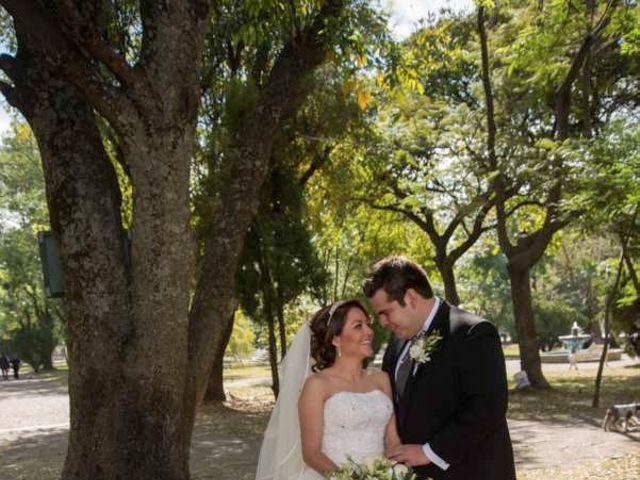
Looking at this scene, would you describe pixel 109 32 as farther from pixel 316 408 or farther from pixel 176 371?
pixel 316 408

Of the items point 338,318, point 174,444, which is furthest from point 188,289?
point 338,318

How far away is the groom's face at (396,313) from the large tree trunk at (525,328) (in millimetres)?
18403

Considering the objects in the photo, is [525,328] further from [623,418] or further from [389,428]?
[389,428]

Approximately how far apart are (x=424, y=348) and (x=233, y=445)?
10.6m

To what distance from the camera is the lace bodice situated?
A: 4.47 metres

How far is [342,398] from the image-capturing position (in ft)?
14.7

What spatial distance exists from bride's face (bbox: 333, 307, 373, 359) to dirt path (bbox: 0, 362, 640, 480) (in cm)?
650

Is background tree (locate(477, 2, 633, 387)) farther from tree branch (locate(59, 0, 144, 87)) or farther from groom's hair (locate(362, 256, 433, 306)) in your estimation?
groom's hair (locate(362, 256, 433, 306))

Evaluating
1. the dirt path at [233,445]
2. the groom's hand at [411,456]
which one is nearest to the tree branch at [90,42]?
the groom's hand at [411,456]

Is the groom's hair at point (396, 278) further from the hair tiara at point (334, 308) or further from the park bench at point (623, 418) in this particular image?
the park bench at point (623, 418)

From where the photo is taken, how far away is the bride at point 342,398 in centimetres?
445

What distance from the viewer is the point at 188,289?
6410 mm

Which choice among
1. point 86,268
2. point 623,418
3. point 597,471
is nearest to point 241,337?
point 623,418

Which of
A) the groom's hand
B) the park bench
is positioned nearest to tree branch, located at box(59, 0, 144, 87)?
the groom's hand
